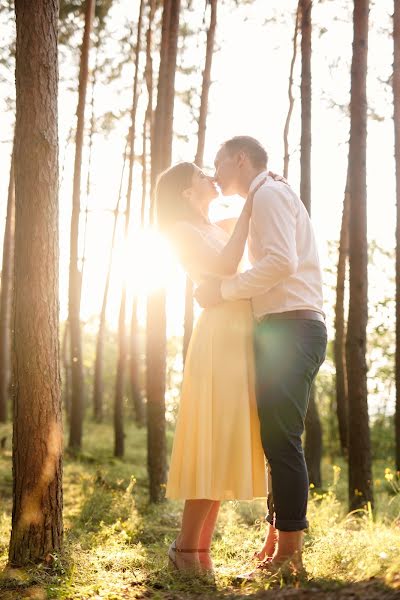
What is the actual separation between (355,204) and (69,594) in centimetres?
607

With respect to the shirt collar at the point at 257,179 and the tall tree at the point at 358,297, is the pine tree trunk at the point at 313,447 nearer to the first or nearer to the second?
the tall tree at the point at 358,297

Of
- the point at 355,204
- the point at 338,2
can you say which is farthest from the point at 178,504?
the point at 338,2

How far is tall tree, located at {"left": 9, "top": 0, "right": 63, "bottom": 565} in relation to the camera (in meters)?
4.75

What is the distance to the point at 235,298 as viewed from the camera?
409cm

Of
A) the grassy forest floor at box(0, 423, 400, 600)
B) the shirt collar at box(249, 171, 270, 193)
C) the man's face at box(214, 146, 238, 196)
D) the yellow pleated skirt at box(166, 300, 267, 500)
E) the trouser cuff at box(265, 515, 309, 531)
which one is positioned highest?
the man's face at box(214, 146, 238, 196)

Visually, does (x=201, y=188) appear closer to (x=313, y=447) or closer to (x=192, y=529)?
(x=192, y=529)

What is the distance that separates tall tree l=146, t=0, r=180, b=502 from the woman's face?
178 inches

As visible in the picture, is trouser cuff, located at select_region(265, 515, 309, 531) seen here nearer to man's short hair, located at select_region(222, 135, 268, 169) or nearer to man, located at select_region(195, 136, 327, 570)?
man, located at select_region(195, 136, 327, 570)

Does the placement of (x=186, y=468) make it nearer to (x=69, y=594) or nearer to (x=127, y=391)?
(x=69, y=594)

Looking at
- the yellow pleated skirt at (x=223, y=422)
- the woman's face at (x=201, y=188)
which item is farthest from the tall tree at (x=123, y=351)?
the woman's face at (x=201, y=188)

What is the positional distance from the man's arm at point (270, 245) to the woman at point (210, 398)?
0.16 meters

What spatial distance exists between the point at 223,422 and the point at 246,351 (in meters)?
0.45

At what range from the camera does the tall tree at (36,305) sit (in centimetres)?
475

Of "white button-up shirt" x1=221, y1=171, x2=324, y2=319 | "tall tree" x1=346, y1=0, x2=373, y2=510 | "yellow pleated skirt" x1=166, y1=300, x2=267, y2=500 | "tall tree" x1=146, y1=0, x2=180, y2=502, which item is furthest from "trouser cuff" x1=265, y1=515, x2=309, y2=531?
"tall tree" x1=146, y1=0, x2=180, y2=502
